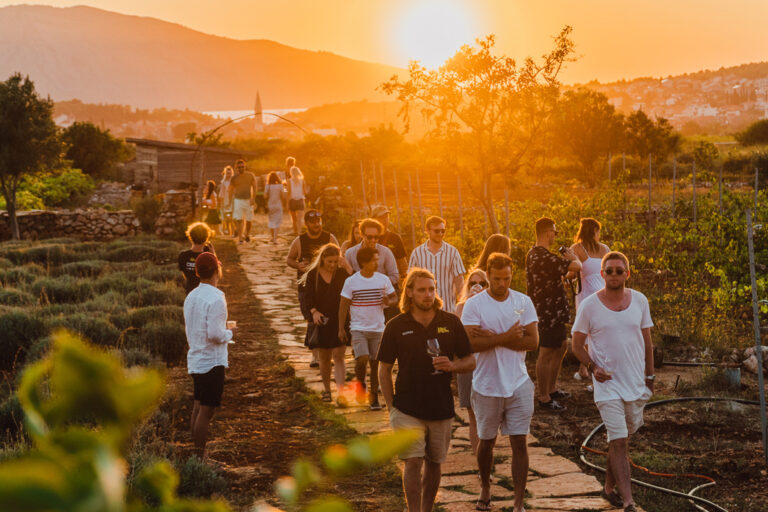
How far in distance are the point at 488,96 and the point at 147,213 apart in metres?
12.4

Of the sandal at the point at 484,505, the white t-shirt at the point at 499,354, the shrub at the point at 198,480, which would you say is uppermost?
the white t-shirt at the point at 499,354

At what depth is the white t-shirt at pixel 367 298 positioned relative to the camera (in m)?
8.47

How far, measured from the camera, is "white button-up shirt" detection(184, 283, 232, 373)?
6.77 meters

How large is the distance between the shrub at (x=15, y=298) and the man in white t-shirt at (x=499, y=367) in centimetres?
1024

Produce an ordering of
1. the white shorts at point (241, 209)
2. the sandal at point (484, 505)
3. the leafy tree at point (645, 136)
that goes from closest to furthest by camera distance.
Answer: the sandal at point (484, 505) < the white shorts at point (241, 209) < the leafy tree at point (645, 136)

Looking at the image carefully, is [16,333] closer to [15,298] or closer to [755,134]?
[15,298]

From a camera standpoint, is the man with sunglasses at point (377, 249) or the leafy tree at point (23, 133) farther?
the leafy tree at point (23, 133)

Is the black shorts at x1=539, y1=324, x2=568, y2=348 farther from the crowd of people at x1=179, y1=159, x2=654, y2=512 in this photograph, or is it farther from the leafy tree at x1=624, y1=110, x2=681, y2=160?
the leafy tree at x1=624, y1=110, x2=681, y2=160

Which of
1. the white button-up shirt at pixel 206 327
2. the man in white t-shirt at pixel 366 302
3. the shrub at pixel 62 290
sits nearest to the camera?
the white button-up shirt at pixel 206 327

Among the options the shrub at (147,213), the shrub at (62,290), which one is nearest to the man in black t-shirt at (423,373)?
the shrub at (62,290)

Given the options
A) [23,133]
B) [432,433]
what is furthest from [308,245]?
[23,133]

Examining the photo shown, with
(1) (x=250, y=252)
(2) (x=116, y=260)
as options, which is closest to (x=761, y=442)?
(1) (x=250, y=252)

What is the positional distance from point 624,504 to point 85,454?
5.93m

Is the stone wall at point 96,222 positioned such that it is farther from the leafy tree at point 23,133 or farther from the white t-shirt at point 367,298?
the white t-shirt at point 367,298
